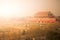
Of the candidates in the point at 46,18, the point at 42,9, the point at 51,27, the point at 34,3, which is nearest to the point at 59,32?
the point at 51,27

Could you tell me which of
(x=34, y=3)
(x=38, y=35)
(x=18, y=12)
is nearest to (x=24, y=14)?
(x=18, y=12)

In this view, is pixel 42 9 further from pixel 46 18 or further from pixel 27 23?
pixel 27 23

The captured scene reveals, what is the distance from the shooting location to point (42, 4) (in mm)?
1888

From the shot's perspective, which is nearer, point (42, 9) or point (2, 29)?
point (2, 29)

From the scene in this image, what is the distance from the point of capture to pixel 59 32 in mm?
1840

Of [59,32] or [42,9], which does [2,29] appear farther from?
[59,32]

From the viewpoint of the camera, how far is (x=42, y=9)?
1.88m

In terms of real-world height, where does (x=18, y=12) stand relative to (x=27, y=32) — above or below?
above

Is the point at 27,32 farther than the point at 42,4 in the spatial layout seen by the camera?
No

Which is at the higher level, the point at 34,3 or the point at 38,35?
the point at 34,3

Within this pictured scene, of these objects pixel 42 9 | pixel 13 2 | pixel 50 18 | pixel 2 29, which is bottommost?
pixel 2 29

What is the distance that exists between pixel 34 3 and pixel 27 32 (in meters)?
0.46

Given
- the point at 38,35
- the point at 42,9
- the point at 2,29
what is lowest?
the point at 38,35

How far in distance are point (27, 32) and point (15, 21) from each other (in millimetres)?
243
